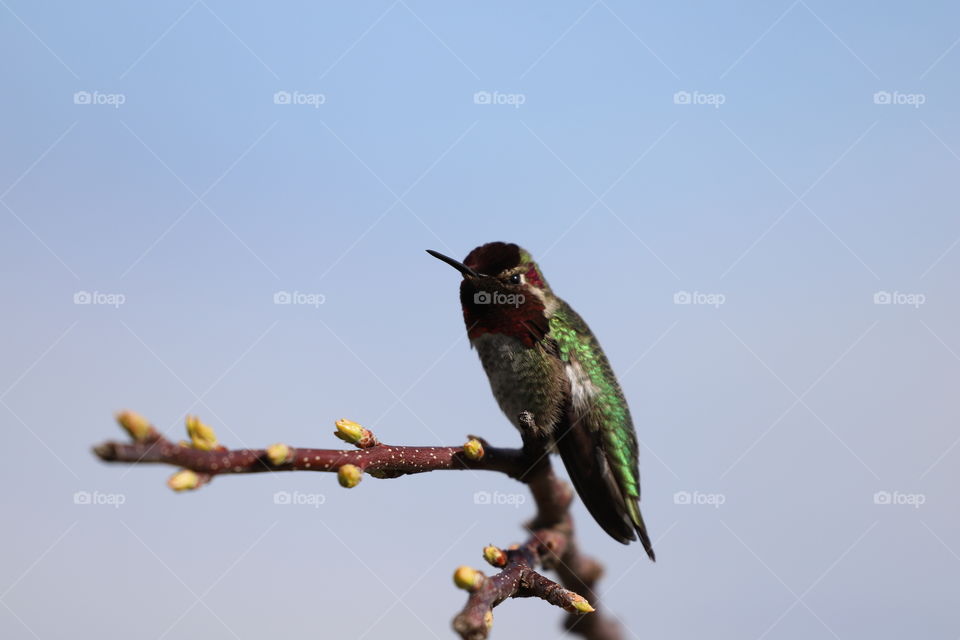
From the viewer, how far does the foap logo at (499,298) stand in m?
4.43

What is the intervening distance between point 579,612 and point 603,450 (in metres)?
1.76

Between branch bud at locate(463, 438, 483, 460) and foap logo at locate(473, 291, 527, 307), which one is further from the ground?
foap logo at locate(473, 291, 527, 307)

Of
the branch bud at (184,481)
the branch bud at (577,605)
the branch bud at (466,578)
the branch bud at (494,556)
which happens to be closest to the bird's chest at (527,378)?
the branch bud at (494,556)

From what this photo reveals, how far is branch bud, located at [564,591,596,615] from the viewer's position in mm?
2428

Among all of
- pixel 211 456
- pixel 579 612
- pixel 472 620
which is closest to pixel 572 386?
pixel 579 612

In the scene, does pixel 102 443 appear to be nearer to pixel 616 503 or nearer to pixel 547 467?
pixel 547 467

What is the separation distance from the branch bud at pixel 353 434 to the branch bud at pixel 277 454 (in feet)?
1.59

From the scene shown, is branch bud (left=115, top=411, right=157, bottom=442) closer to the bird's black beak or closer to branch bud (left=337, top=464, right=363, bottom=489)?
branch bud (left=337, top=464, right=363, bottom=489)

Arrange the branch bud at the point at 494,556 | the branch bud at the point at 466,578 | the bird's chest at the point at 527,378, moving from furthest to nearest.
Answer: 1. the bird's chest at the point at 527,378
2. the branch bud at the point at 494,556
3. the branch bud at the point at 466,578

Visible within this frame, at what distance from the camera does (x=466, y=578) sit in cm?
209

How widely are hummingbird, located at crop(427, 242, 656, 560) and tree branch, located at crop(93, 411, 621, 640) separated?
0.31 meters

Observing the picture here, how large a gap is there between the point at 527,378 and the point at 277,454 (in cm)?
241

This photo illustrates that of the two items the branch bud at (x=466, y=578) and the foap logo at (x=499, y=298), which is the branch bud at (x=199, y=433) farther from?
the foap logo at (x=499, y=298)

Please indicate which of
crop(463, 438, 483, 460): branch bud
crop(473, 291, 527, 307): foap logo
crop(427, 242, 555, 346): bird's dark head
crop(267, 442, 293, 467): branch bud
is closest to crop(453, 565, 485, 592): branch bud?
crop(267, 442, 293, 467): branch bud
